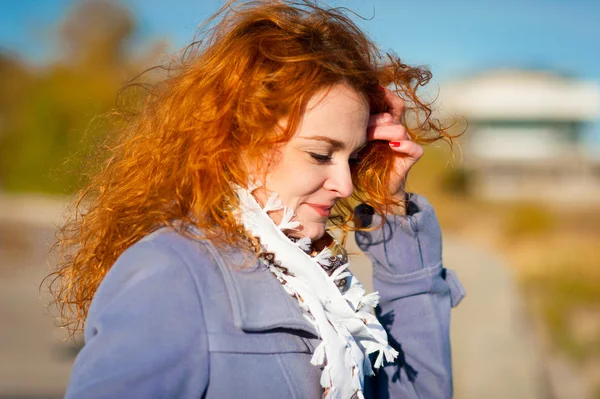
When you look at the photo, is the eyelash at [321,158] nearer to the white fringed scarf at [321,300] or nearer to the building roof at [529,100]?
the white fringed scarf at [321,300]

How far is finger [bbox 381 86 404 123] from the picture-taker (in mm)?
2107

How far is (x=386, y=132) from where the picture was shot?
2123 mm

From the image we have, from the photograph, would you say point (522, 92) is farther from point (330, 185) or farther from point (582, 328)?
point (330, 185)

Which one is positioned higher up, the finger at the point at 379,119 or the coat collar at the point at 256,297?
the finger at the point at 379,119

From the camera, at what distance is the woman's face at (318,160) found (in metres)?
1.74

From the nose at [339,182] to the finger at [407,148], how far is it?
0.40m

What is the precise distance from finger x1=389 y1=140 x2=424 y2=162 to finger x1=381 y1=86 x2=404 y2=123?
0.07 meters

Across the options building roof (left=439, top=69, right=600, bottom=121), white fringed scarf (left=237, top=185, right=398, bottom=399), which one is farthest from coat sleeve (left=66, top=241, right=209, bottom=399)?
building roof (left=439, top=69, right=600, bottom=121)

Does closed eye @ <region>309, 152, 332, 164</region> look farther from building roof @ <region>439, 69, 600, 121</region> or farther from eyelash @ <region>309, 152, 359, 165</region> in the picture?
building roof @ <region>439, 69, 600, 121</region>

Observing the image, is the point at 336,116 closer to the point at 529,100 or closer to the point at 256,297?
the point at 256,297

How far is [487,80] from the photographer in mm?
60812

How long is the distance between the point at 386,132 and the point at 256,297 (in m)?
0.78

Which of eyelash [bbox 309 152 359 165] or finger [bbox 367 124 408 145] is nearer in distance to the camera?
eyelash [bbox 309 152 359 165]

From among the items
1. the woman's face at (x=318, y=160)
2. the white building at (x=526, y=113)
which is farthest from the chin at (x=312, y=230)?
the white building at (x=526, y=113)
